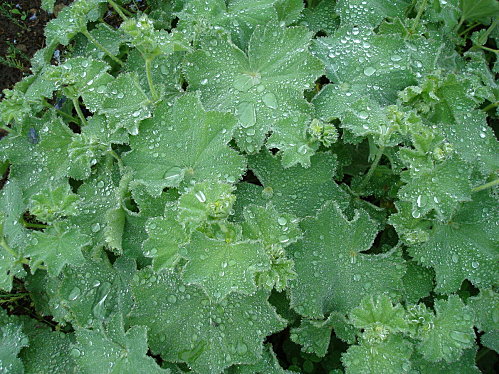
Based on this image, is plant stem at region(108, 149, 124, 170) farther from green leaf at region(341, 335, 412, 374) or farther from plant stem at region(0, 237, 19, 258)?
green leaf at region(341, 335, 412, 374)

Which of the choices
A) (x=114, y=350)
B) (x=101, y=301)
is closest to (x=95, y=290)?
(x=101, y=301)

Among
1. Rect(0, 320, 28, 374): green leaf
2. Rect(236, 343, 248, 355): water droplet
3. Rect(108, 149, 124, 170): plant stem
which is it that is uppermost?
Rect(108, 149, 124, 170): plant stem

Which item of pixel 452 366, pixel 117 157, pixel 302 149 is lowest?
pixel 452 366

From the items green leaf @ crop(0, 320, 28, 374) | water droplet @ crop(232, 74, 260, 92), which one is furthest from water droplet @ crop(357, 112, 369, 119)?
green leaf @ crop(0, 320, 28, 374)

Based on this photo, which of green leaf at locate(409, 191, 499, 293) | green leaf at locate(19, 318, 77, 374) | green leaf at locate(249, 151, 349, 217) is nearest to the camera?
green leaf at locate(409, 191, 499, 293)

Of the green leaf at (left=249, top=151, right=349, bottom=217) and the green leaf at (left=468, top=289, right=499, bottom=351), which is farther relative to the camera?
the green leaf at (left=249, top=151, right=349, bottom=217)

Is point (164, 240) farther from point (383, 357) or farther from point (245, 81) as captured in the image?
point (383, 357)
